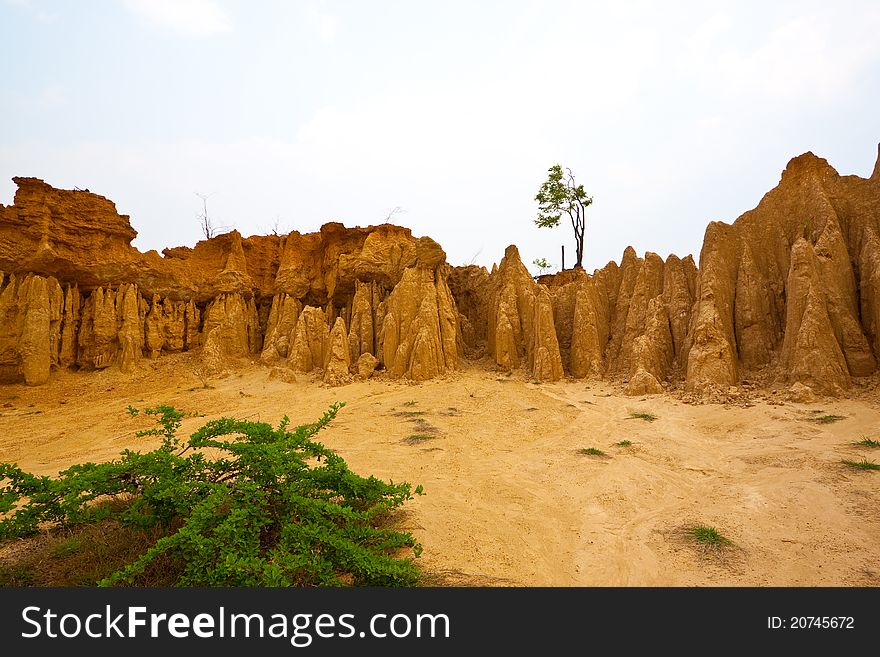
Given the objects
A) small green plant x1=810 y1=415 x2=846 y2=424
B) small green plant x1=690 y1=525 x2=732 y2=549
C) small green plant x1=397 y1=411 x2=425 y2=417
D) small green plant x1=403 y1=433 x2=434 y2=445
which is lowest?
small green plant x1=690 y1=525 x2=732 y2=549

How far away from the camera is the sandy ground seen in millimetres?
4391

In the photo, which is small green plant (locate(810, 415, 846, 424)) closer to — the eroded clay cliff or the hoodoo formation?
the hoodoo formation

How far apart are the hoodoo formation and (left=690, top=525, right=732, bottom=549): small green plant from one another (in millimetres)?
8844

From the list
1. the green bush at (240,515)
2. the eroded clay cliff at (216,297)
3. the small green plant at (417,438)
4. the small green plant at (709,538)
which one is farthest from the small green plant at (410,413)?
the small green plant at (709,538)

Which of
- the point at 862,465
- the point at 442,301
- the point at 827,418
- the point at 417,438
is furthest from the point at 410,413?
the point at 827,418

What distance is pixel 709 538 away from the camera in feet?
15.8

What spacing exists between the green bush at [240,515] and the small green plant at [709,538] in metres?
3.38

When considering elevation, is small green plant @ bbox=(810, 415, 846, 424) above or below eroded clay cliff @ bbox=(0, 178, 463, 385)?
below

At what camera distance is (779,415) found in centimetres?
1005

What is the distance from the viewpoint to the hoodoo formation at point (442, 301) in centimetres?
1262

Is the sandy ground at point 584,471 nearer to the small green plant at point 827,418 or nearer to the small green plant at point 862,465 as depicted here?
the small green plant at point 827,418

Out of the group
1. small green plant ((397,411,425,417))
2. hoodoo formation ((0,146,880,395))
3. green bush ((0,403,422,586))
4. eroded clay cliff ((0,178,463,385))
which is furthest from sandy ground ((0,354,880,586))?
eroded clay cliff ((0,178,463,385))

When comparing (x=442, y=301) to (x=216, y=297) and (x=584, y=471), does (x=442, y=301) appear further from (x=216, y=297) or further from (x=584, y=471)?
(x=216, y=297)

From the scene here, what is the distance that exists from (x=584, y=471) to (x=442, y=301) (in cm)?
1255
